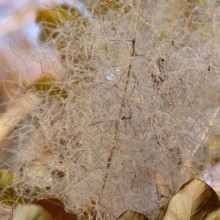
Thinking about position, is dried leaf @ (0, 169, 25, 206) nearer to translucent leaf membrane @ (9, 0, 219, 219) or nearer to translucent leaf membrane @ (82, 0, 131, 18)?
translucent leaf membrane @ (9, 0, 219, 219)

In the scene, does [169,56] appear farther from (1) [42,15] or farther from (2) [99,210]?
(1) [42,15]

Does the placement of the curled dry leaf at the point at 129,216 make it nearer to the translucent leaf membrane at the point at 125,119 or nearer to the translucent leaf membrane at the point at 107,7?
the translucent leaf membrane at the point at 125,119

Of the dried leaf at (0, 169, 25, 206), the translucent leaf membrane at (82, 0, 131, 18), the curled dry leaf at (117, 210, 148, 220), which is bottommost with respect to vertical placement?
the dried leaf at (0, 169, 25, 206)

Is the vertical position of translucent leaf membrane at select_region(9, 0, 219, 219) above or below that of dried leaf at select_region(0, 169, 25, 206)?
above

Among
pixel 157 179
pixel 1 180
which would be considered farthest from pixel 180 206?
pixel 1 180

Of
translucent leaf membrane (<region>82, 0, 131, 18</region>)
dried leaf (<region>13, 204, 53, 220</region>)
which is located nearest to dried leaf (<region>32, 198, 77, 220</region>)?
dried leaf (<region>13, 204, 53, 220</region>)

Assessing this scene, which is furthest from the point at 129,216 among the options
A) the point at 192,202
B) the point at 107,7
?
the point at 107,7

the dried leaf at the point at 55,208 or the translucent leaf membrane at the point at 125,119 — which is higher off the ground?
the translucent leaf membrane at the point at 125,119

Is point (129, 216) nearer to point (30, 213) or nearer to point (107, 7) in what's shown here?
point (30, 213)

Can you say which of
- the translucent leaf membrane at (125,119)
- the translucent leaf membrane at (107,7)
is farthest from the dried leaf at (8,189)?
the translucent leaf membrane at (107,7)

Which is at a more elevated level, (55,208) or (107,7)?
(107,7)
